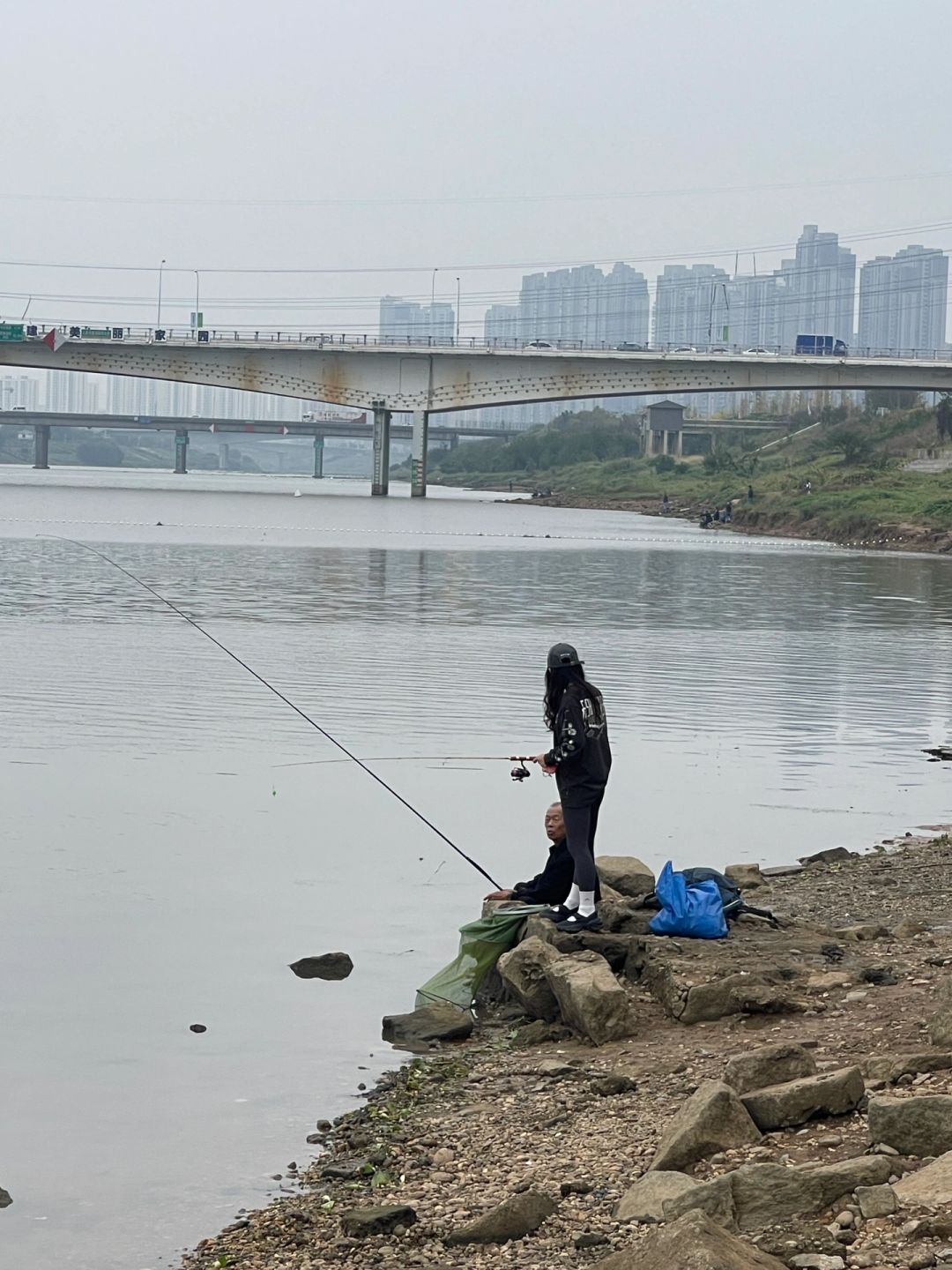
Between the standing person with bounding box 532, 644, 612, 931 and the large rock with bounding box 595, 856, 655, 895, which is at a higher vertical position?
the standing person with bounding box 532, 644, 612, 931

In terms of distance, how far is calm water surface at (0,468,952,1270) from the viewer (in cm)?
760

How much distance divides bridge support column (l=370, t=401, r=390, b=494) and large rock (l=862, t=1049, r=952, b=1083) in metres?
103

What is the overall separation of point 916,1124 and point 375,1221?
1.76 meters

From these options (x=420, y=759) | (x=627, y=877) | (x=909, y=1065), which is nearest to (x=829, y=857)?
(x=627, y=877)

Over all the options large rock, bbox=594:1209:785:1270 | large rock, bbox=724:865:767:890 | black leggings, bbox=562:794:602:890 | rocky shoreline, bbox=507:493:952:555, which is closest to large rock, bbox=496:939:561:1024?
black leggings, bbox=562:794:602:890

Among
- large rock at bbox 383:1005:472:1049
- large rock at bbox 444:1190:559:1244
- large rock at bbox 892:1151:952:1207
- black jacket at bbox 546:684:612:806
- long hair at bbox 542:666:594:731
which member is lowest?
large rock at bbox 383:1005:472:1049

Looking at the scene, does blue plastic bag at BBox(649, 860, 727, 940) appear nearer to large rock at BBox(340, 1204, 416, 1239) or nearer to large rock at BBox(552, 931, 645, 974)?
large rock at BBox(552, 931, 645, 974)

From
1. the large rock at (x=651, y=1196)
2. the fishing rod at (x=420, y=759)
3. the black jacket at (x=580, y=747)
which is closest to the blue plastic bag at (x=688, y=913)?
the black jacket at (x=580, y=747)

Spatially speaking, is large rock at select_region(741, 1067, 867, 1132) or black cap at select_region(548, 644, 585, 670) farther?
black cap at select_region(548, 644, 585, 670)

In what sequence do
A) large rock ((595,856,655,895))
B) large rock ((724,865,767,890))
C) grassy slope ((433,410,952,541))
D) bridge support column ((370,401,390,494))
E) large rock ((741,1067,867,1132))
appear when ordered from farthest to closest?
bridge support column ((370,401,390,494)) → grassy slope ((433,410,952,541)) → large rock ((724,865,767,890)) → large rock ((595,856,655,895)) → large rock ((741,1067,867,1132))

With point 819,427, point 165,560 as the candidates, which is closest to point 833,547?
point 165,560

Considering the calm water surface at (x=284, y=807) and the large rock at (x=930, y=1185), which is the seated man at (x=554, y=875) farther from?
the large rock at (x=930, y=1185)

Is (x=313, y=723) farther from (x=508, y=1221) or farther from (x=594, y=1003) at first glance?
(x=508, y=1221)

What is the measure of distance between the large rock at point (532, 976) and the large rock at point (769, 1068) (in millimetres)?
2051
